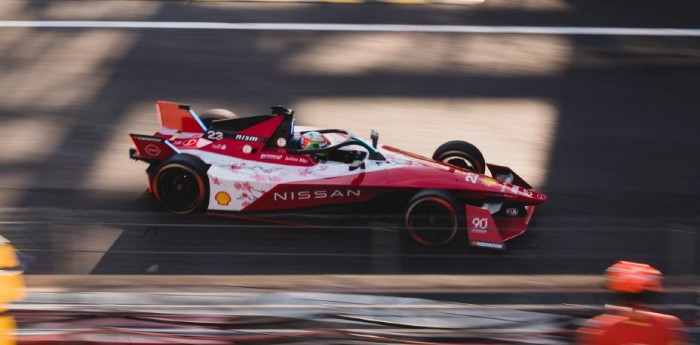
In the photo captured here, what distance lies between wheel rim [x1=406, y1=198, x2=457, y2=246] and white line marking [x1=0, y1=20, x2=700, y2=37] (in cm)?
565

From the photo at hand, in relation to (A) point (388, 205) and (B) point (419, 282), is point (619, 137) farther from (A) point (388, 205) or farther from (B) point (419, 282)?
(B) point (419, 282)

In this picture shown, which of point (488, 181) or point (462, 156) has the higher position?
point (462, 156)

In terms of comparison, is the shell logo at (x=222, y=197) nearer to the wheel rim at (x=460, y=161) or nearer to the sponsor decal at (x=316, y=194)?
the sponsor decal at (x=316, y=194)

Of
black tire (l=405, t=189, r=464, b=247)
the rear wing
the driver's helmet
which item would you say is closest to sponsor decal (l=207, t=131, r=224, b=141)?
the rear wing

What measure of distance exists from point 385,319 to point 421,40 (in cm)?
867

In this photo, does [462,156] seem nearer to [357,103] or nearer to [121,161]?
[357,103]

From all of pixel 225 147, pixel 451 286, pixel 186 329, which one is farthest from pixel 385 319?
pixel 225 147

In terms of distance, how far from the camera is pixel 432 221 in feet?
30.2

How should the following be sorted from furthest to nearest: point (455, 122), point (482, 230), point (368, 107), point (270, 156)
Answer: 1. point (368, 107)
2. point (455, 122)
3. point (270, 156)
4. point (482, 230)

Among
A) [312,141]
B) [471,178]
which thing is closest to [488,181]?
[471,178]

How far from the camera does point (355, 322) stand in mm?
6066

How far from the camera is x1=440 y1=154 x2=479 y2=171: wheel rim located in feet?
33.7

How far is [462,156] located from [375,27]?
4851mm

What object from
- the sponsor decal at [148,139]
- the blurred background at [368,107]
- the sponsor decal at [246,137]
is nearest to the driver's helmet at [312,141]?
the sponsor decal at [246,137]
